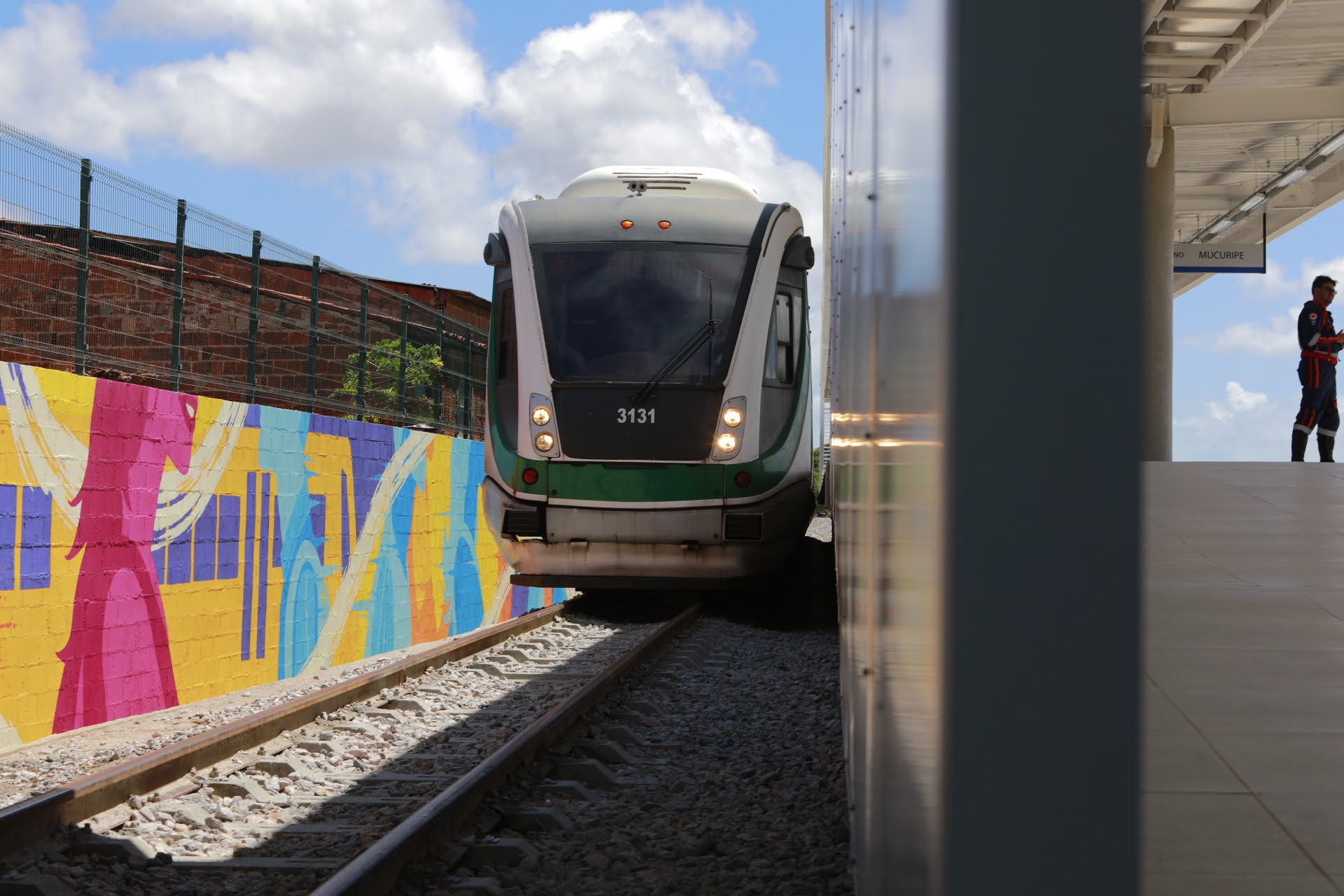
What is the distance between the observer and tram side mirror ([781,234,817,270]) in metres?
10.3

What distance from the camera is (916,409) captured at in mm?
1119

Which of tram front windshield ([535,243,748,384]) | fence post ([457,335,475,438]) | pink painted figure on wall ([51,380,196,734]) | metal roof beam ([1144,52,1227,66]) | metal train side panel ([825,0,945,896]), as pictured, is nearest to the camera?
metal train side panel ([825,0,945,896])

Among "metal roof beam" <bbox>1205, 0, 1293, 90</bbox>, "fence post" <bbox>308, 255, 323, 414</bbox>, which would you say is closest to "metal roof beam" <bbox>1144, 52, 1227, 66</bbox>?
"metal roof beam" <bbox>1205, 0, 1293, 90</bbox>

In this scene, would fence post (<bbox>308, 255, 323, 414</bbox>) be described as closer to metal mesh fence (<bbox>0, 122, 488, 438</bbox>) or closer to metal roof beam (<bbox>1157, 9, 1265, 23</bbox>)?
metal mesh fence (<bbox>0, 122, 488, 438</bbox>)

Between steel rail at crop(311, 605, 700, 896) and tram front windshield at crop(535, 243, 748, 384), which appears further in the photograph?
tram front windshield at crop(535, 243, 748, 384)

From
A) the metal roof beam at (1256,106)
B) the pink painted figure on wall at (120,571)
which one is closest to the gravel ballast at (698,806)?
the pink painted figure on wall at (120,571)

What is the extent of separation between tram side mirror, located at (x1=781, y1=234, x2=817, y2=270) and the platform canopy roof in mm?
3369

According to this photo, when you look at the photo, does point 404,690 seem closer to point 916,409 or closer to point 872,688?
point 872,688

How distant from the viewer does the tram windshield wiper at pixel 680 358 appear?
384 inches

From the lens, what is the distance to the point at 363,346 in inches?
498

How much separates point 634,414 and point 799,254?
1930 mm

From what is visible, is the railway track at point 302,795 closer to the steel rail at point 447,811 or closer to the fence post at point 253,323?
the steel rail at point 447,811

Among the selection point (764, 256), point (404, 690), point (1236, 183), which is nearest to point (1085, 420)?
point (404, 690)

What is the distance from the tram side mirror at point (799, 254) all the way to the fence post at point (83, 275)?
16.2 feet
